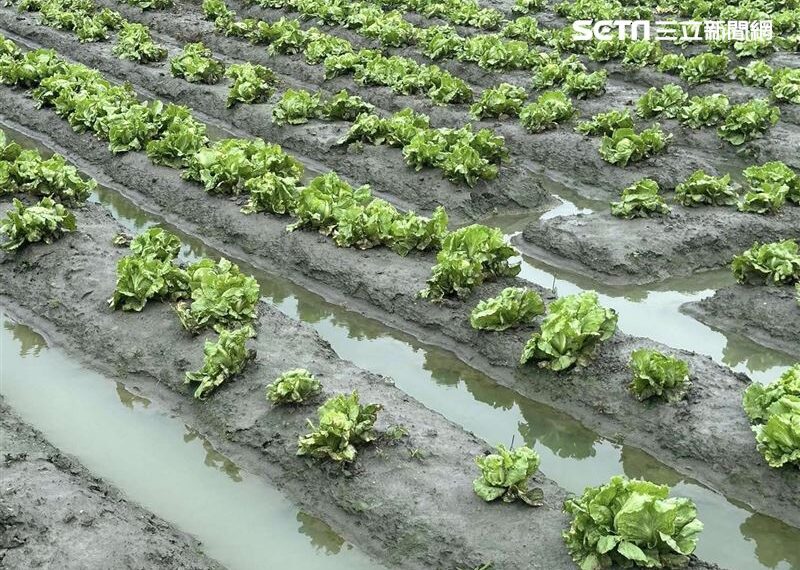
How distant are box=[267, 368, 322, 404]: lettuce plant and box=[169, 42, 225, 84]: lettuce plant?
11982 mm

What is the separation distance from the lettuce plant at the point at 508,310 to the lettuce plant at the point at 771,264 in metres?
2.86

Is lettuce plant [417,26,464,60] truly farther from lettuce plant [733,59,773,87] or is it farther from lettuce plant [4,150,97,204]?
lettuce plant [4,150,97,204]

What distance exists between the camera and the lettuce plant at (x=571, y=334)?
8.90 meters

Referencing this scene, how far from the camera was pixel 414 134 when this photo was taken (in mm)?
14359

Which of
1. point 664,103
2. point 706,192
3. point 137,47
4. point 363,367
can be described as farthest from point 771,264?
point 137,47

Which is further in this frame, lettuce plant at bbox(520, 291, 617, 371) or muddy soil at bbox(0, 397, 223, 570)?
lettuce plant at bbox(520, 291, 617, 371)

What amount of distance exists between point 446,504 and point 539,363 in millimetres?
2418

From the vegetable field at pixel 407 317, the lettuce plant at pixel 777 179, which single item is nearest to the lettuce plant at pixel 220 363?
the vegetable field at pixel 407 317

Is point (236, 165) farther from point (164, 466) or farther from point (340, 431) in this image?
point (340, 431)

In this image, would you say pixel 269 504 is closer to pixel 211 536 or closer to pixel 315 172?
pixel 211 536

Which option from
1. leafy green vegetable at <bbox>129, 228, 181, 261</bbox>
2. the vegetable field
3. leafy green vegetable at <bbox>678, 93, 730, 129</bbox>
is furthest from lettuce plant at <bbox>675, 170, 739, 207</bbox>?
leafy green vegetable at <bbox>129, 228, 181, 261</bbox>

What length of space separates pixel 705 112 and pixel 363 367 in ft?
31.2

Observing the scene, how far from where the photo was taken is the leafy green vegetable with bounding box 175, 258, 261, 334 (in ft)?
31.1

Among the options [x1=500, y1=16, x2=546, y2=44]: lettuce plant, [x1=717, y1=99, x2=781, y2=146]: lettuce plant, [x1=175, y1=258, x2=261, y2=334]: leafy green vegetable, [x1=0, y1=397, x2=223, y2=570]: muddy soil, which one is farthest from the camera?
A: [x1=500, y1=16, x2=546, y2=44]: lettuce plant
